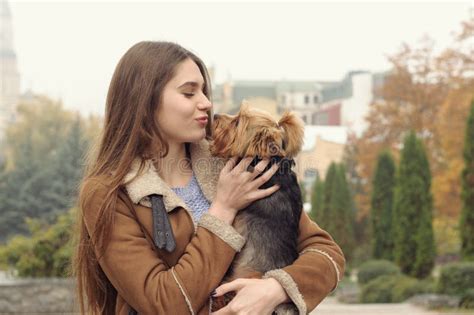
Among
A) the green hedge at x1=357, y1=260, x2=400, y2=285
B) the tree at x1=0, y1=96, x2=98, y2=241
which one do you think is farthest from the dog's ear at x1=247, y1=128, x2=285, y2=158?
the tree at x1=0, y1=96, x2=98, y2=241

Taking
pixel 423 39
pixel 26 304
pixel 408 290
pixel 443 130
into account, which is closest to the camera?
pixel 26 304

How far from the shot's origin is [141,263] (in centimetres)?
263

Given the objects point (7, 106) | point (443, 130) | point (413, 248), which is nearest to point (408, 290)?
point (413, 248)

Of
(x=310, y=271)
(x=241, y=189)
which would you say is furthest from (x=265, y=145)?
(x=310, y=271)

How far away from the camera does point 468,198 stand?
19125mm

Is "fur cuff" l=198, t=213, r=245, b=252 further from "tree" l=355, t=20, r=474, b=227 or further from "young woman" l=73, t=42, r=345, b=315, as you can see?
"tree" l=355, t=20, r=474, b=227

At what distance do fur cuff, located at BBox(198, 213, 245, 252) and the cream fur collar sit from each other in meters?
0.11

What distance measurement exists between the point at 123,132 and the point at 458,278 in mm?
14696

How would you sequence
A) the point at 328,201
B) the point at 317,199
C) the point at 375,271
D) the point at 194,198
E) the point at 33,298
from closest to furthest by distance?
1. the point at 194,198
2. the point at 33,298
3. the point at 375,271
4. the point at 328,201
5. the point at 317,199

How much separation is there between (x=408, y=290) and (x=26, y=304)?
7.93m

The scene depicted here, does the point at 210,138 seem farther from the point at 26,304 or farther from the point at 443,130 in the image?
the point at 443,130

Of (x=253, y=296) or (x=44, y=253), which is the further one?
(x=44, y=253)

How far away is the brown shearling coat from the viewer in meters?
2.60

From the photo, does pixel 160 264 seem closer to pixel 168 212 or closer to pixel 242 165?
pixel 168 212
